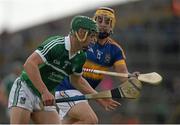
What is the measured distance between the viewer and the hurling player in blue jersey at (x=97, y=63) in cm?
1079

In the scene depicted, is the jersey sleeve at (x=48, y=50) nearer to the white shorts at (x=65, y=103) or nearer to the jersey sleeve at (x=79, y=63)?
the jersey sleeve at (x=79, y=63)

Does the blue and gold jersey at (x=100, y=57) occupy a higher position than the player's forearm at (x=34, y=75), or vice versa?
the blue and gold jersey at (x=100, y=57)

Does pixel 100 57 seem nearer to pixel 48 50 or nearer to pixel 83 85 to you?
pixel 83 85

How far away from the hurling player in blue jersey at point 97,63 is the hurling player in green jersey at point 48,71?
499 millimetres

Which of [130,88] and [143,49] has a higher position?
[143,49]

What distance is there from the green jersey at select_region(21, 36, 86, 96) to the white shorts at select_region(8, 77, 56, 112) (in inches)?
2.8

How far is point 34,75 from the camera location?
376 inches

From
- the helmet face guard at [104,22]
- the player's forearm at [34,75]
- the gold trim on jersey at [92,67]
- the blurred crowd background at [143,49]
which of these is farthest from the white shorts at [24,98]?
the blurred crowd background at [143,49]

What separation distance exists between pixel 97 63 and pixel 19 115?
1711mm

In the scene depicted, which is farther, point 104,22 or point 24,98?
point 104,22

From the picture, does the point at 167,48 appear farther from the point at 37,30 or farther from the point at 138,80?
the point at 138,80

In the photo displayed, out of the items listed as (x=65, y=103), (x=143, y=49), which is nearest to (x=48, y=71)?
(x=65, y=103)

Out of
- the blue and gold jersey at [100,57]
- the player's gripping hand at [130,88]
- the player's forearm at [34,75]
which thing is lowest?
the player's gripping hand at [130,88]

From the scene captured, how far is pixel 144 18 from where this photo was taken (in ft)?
71.1
